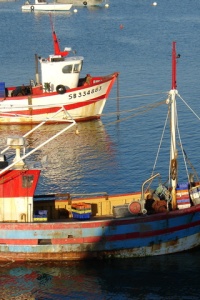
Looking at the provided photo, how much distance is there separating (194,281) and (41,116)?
29.2m

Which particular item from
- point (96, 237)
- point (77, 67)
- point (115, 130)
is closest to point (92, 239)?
point (96, 237)

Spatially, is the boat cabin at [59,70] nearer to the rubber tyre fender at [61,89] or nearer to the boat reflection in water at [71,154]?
the rubber tyre fender at [61,89]

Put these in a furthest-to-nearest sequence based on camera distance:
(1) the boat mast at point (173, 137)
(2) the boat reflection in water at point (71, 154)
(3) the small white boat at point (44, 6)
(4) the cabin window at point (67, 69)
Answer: (3) the small white boat at point (44, 6)
(4) the cabin window at point (67, 69)
(2) the boat reflection in water at point (71, 154)
(1) the boat mast at point (173, 137)

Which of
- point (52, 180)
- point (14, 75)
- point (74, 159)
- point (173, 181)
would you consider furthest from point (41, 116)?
point (173, 181)

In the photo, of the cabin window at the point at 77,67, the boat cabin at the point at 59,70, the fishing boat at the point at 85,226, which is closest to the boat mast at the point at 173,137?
the fishing boat at the point at 85,226

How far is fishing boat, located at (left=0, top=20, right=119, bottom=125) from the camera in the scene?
63.6 meters

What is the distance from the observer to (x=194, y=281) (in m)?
37.5

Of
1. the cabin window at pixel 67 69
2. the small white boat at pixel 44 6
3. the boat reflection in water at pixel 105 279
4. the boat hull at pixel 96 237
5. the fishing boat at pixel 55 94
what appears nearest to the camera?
the boat reflection in water at pixel 105 279

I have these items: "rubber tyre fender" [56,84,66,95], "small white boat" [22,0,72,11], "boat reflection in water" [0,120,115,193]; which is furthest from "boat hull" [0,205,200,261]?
"small white boat" [22,0,72,11]

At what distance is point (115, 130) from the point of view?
211 feet

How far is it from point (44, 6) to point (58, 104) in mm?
90262

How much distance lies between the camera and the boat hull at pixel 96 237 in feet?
124

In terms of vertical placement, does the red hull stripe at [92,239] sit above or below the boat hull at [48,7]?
below

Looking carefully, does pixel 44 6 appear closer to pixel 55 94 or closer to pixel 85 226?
pixel 55 94
